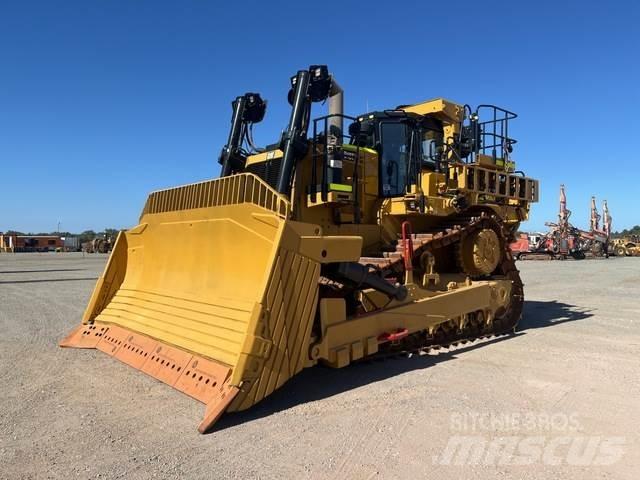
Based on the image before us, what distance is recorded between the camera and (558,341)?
7.63 metres

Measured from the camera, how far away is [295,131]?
243 inches

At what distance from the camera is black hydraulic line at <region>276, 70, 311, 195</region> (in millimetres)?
6105

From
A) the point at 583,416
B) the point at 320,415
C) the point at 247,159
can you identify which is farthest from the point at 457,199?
the point at 320,415

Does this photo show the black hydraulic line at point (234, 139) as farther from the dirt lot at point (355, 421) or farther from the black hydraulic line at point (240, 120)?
the dirt lot at point (355, 421)

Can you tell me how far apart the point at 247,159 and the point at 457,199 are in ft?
10.3

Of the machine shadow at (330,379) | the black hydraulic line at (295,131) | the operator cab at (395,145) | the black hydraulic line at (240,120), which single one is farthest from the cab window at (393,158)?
the machine shadow at (330,379)

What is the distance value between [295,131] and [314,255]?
199cm

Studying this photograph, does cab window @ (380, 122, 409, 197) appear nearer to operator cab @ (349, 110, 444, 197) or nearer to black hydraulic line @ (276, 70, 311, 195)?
operator cab @ (349, 110, 444, 197)

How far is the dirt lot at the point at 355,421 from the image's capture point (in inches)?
136

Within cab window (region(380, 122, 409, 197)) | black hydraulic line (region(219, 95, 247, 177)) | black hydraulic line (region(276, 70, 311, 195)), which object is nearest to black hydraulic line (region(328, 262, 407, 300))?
black hydraulic line (region(276, 70, 311, 195))

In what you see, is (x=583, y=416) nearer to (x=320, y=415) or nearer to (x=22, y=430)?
(x=320, y=415)

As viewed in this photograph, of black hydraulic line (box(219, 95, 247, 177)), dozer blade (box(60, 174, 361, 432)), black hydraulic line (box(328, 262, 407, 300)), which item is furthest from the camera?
black hydraulic line (box(219, 95, 247, 177))

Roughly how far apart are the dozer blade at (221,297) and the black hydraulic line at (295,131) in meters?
0.97

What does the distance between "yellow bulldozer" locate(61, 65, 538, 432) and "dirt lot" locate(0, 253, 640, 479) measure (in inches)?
12.2
